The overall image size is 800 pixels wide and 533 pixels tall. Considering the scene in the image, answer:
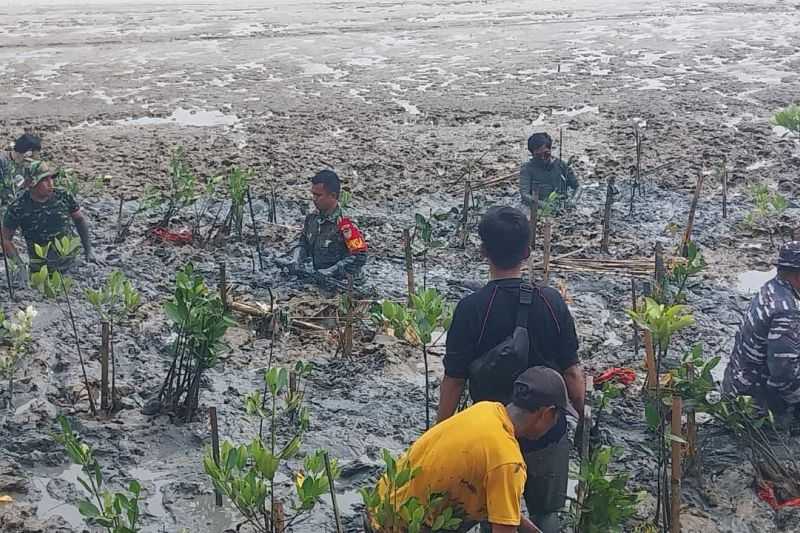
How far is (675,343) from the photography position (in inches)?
267

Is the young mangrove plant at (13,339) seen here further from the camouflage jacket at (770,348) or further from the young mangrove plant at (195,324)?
the camouflage jacket at (770,348)

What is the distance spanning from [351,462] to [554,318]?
1.90 metres

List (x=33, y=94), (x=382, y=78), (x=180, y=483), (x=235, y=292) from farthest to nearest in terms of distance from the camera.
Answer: (x=382, y=78)
(x=33, y=94)
(x=235, y=292)
(x=180, y=483)

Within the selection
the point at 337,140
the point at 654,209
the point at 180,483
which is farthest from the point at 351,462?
the point at 337,140

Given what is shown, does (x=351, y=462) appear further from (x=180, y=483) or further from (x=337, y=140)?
(x=337, y=140)

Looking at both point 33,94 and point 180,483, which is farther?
point 33,94

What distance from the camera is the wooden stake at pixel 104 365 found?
207 inches

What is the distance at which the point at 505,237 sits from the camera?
3971 millimetres

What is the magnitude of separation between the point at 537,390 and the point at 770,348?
2238 millimetres

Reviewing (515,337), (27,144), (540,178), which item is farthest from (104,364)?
(540,178)

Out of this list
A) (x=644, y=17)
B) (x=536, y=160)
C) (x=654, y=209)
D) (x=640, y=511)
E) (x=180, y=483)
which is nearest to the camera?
(x=640, y=511)

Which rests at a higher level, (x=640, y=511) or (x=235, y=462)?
(x=235, y=462)

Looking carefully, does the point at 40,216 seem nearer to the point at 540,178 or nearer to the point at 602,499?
the point at 540,178

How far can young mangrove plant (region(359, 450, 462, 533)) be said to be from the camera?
3346 millimetres
